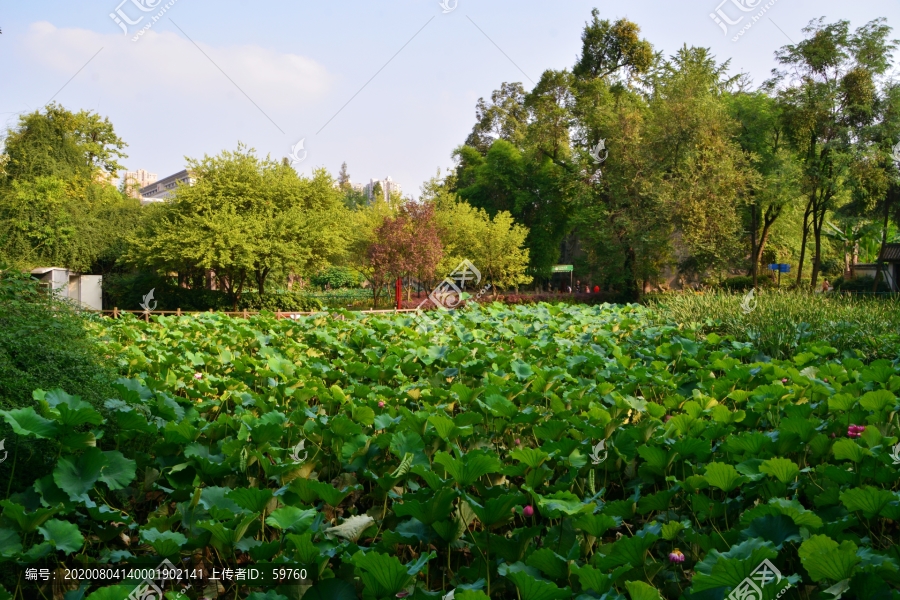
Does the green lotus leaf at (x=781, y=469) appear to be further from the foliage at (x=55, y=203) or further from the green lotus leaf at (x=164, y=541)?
the foliage at (x=55, y=203)

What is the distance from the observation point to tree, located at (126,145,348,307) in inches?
981

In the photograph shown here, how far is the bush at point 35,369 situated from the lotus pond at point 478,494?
0.07 metres

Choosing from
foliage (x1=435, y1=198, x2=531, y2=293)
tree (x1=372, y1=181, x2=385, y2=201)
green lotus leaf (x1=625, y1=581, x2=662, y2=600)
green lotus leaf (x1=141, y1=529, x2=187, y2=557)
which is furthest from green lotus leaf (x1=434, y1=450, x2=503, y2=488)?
tree (x1=372, y1=181, x2=385, y2=201)

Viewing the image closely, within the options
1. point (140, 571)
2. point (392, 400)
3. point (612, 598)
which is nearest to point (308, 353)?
point (392, 400)

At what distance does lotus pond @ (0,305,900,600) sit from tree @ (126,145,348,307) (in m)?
20.8

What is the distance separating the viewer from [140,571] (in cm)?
246

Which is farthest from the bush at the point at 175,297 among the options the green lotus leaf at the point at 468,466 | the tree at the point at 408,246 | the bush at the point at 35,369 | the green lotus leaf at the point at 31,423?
the green lotus leaf at the point at 468,466

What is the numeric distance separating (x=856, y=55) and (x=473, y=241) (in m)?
17.1

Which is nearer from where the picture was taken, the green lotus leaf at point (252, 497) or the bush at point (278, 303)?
the green lotus leaf at point (252, 497)

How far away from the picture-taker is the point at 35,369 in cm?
425

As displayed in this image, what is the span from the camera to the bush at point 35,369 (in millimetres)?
3277

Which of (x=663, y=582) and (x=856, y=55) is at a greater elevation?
(x=856, y=55)

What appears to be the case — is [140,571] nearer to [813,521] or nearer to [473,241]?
[813,521]

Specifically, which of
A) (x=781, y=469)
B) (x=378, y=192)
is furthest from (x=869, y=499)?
(x=378, y=192)
